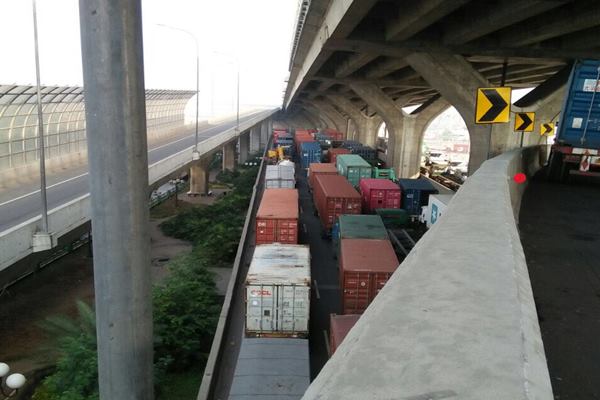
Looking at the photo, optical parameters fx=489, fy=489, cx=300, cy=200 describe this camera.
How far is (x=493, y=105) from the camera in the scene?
38.8 feet

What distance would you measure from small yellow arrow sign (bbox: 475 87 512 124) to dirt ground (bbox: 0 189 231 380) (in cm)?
1666

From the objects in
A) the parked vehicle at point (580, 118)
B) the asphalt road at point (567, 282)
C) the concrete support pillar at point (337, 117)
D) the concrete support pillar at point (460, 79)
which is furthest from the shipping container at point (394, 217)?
the concrete support pillar at point (337, 117)

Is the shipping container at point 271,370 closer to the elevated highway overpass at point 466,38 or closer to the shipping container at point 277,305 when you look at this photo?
the shipping container at point 277,305

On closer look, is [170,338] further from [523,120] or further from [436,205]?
[523,120]

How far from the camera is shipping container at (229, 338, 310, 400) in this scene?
10375 mm

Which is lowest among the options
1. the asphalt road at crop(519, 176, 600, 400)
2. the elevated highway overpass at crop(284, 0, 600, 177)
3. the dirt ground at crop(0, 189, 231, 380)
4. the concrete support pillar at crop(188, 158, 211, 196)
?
the dirt ground at crop(0, 189, 231, 380)

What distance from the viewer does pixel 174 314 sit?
19375 mm

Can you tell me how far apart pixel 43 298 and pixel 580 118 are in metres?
25.9

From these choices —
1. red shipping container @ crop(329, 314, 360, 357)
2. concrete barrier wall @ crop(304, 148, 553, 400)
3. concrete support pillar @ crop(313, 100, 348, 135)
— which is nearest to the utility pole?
concrete barrier wall @ crop(304, 148, 553, 400)

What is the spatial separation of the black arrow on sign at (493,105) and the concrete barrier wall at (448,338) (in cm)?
858

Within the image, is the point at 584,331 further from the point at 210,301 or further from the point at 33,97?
the point at 33,97

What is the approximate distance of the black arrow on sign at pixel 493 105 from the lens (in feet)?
38.6

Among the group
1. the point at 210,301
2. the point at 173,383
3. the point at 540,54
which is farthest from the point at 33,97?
the point at 540,54

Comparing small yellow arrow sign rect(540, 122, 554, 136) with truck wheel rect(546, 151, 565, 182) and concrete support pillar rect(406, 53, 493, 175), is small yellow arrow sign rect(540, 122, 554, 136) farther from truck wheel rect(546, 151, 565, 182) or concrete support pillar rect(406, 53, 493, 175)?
truck wheel rect(546, 151, 565, 182)
